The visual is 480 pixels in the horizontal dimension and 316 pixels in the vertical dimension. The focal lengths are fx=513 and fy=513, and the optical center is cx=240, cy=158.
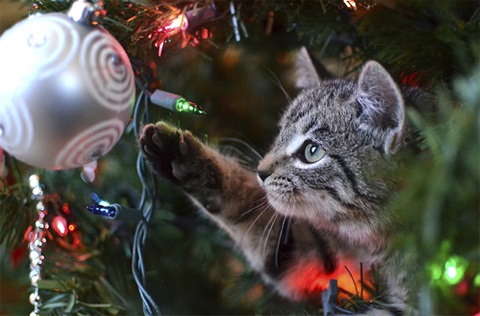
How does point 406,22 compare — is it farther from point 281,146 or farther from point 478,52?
point 281,146

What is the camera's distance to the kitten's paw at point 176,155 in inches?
21.5

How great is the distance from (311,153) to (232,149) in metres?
0.19

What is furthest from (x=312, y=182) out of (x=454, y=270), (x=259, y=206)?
(x=454, y=270)

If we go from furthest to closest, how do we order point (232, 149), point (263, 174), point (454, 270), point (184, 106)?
point (232, 149) → point (263, 174) → point (184, 106) → point (454, 270)

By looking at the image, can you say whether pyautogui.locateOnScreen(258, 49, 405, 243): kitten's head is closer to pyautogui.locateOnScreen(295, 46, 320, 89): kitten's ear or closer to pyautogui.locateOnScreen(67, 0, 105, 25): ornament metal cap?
pyautogui.locateOnScreen(295, 46, 320, 89): kitten's ear

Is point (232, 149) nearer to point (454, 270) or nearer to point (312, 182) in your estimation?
point (312, 182)

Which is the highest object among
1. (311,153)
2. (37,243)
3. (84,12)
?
(84,12)

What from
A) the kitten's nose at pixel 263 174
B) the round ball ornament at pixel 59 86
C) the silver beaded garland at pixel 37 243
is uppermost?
the round ball ornament at pixel 59 86

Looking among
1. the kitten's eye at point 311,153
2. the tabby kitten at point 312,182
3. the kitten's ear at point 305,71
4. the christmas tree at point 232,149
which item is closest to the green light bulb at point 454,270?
the christmas tree at point 232,149

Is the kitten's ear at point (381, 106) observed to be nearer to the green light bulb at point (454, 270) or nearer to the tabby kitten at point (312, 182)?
the tabby kitten at point (312, 182)

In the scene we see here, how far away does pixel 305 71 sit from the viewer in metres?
0.69

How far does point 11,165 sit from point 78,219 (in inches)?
4.3

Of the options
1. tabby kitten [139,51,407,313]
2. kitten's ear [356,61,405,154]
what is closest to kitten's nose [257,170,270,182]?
tabby kitten [139,51,407,313]

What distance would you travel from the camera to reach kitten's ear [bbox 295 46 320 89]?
2.21ft
